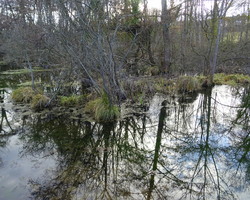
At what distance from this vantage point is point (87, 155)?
4.80 m

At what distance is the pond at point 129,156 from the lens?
368 centimetres

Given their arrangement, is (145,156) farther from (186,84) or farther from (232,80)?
(232,80)

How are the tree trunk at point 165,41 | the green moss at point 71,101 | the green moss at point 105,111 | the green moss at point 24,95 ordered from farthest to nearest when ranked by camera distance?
1. the tree trunk at point 165,41
2. the green moss at point 24,95
3. the green moss at point 71,101
4. the green moss at point 105,111

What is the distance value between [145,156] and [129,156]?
340 millimetres

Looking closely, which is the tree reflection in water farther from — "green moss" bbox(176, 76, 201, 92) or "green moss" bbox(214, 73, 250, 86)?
"green moss" bbox(214, 73, 250, 86)

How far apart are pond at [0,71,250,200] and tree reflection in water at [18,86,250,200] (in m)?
0.02

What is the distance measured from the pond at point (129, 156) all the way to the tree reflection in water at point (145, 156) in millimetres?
16

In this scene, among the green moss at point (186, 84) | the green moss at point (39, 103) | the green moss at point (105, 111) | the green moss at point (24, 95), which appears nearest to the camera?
the green moss at point (105, 111)

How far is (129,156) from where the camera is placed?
4.87 m

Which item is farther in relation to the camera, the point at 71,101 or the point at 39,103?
the point at 71,101

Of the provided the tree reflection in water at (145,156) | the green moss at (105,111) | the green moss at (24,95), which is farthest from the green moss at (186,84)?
the green moss at (24,95)

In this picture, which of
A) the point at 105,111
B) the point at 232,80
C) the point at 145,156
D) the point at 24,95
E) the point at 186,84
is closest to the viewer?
the point at 145,156

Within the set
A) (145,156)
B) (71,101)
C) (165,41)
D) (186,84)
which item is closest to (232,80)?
(186,84)

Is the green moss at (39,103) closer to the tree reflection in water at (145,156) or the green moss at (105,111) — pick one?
the tree reflection in water at (145,156)
